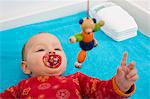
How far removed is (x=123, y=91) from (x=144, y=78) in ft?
1.24

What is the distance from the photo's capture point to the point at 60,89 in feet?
4.02

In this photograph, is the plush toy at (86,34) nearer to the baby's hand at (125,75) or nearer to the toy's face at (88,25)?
the toy's face at (88,25)

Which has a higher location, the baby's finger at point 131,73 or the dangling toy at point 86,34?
the dangling toy at point 86,34

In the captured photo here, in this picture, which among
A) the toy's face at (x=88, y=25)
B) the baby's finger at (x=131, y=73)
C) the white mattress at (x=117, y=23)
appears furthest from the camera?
the white mattress at (x=117, y=23)

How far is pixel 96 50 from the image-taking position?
163 centimetres

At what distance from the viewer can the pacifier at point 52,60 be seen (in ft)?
4.04

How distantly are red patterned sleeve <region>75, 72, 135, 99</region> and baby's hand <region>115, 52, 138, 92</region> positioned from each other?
0.02 metres

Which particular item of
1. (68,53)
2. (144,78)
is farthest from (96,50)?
(144,78)

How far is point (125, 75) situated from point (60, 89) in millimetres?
262

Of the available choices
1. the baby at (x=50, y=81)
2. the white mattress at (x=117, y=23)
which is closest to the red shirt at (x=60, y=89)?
the baby at (x=50, y=81)

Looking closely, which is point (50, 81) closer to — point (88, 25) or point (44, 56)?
point (44, 56)

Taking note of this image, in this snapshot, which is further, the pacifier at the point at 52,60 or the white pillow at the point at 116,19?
the white pillow at the point at 116,19

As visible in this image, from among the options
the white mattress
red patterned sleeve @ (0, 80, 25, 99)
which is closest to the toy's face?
red patterned sleeve @ (0, 80, 25, 99)

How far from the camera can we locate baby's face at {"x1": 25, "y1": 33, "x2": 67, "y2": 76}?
124cm
